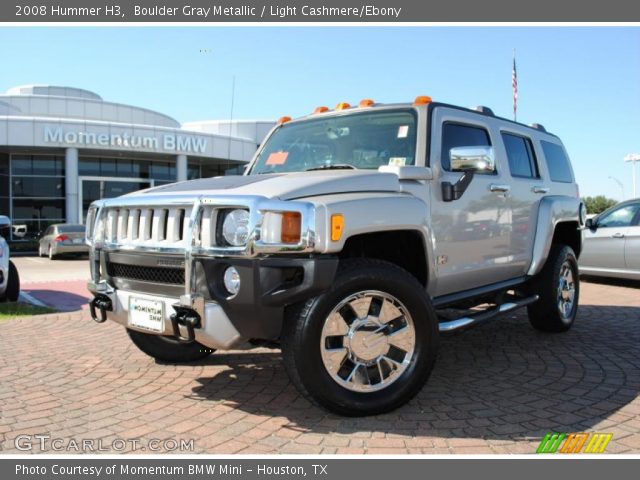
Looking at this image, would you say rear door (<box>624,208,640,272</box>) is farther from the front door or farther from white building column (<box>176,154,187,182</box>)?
the front door

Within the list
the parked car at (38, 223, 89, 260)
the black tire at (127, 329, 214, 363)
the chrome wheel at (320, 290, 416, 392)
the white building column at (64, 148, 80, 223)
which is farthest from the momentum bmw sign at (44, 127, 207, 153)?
the chrome wheel at (320, 290, 416, 392)

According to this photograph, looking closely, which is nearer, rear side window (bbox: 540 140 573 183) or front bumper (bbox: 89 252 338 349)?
front bumper (bbox: 89 252 338 349)

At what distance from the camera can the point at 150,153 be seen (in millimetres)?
27172

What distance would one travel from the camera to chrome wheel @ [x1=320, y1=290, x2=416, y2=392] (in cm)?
325

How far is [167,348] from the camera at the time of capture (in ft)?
15.0

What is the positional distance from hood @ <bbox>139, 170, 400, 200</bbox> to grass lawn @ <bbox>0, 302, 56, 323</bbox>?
4266 millimetres

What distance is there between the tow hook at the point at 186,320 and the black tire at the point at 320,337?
0.51m

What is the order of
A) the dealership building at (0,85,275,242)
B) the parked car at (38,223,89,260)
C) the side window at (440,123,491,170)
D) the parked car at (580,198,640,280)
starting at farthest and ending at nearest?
the dealership building at (0,85,275,242) → the parked car at (38,223,89,260) → the parked car at (580,198,640,280) → the side window at (440,123,491,170)

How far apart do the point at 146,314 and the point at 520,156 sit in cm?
381

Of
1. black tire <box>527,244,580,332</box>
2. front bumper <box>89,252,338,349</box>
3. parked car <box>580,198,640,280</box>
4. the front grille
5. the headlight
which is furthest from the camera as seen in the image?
parked car <box>580,198,640,280</box>

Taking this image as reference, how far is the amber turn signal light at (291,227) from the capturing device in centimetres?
301

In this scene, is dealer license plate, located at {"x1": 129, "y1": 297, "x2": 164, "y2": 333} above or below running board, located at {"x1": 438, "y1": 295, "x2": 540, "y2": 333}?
above

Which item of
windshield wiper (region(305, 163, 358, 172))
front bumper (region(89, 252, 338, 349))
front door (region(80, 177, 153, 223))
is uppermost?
front door (region(80, 177, 153, 223))

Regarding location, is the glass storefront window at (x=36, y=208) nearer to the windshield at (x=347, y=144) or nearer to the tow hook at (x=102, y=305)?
the windshield at (x=347, y=144)
